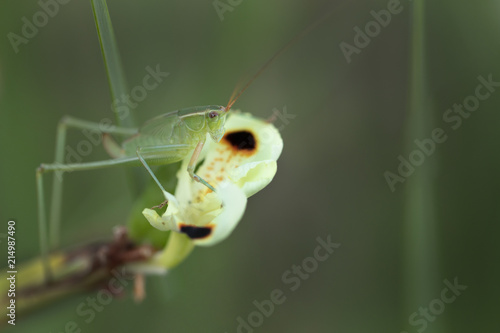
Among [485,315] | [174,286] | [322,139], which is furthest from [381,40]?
[174,286]

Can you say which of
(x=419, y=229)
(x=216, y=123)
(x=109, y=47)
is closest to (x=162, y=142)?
(x=216, y=123)

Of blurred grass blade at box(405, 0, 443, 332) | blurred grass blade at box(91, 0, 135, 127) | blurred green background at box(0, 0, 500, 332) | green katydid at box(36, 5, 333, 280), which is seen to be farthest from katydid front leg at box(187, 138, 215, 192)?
blurred grass blade at box(405, 0, 443, 332)

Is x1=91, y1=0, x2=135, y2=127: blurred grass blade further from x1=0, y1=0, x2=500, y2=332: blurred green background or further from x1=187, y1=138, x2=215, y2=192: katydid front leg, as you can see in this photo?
x1=0, y1=0, x2=500, y2=332: blurred green background

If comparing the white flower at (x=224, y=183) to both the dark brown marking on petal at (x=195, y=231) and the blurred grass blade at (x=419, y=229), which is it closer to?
the dark brown marking on petal at (x=195, y=231)

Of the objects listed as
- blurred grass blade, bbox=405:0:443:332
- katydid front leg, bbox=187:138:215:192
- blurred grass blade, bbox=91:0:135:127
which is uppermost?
blurred grass blade, bbox=91:0:135:127

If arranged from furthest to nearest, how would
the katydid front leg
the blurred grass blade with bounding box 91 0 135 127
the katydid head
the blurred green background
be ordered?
the blurred green background → the katydid head → the katydid front leg → the blurred grass blade with bounding box 91 0 135 127

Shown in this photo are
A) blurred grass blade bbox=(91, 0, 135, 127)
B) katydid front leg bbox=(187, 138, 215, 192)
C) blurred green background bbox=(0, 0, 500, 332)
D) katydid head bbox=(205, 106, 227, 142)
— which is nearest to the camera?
blurred grass blade bbox=(91, 0, 135, 127)

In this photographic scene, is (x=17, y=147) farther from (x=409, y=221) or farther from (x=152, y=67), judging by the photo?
(x=409, y=221)

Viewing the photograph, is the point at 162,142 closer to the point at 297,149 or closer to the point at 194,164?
the point at 194,164
